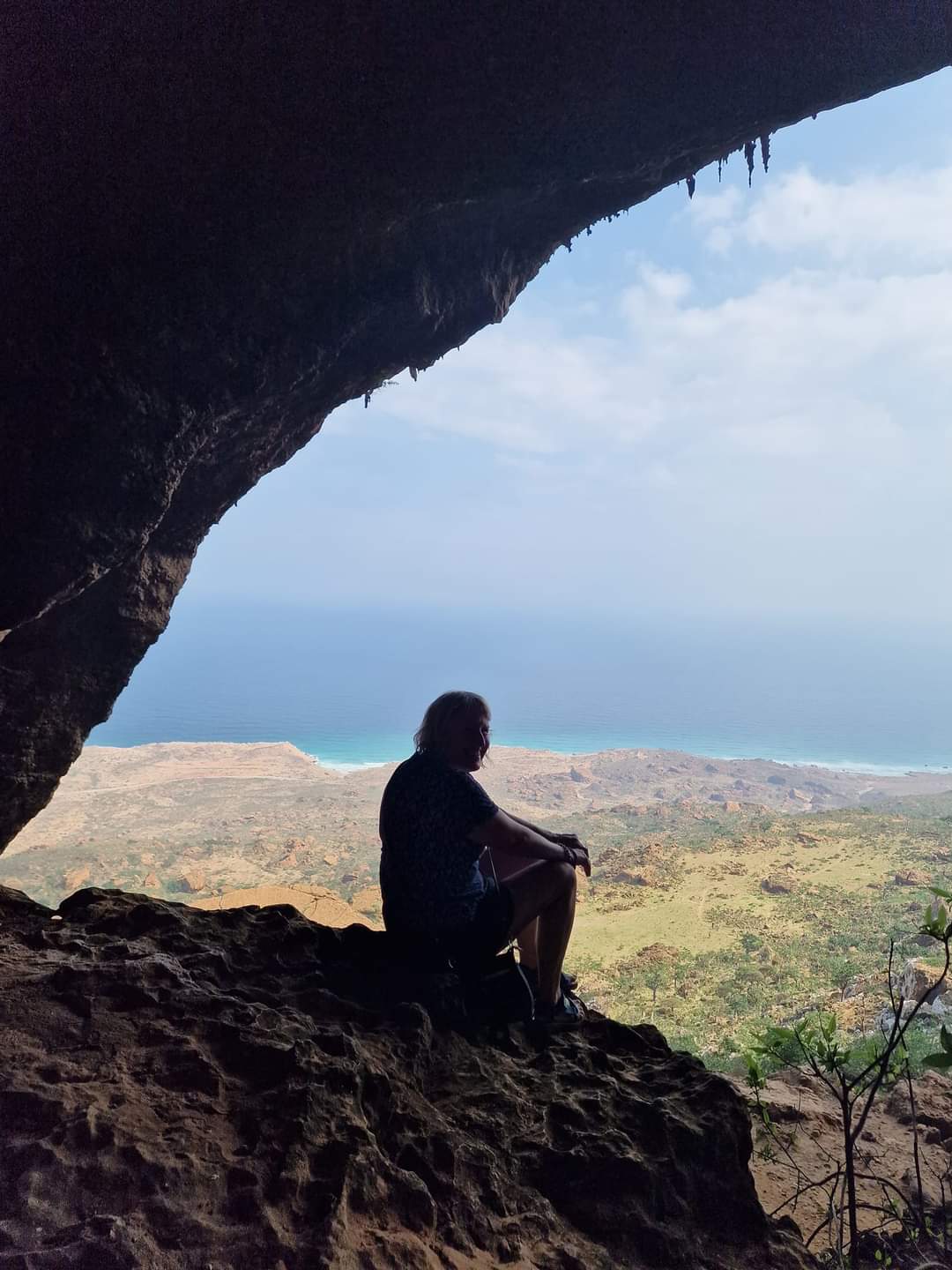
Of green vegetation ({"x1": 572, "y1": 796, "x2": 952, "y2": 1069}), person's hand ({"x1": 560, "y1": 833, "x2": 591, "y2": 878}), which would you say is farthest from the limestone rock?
person's hand ({"x1": 560, "y1": 833, "x2": 591, "y2": 878})

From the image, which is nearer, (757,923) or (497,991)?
(497,991)

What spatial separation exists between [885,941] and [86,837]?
992 inches

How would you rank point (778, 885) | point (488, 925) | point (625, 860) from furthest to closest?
point (625, 860) → point (778, 885) → point (488, 925)

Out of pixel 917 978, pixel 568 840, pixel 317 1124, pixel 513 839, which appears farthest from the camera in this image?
pixel 917 978

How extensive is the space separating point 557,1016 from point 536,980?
7.3 inches

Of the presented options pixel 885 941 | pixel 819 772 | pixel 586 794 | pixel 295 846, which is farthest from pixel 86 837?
pixel 819 772

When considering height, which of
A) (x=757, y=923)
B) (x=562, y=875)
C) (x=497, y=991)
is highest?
(x=562, y=875)

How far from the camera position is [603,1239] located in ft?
8.09

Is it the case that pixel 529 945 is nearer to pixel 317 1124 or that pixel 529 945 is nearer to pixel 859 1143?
pixel 317 1124

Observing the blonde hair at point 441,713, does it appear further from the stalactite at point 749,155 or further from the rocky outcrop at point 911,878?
the rocky outcrop at point 911,878

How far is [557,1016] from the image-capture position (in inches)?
140

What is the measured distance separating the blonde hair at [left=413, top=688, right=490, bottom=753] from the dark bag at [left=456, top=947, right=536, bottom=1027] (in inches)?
42.4

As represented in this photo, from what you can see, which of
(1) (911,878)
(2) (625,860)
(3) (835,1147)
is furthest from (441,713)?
(2) (625,860)

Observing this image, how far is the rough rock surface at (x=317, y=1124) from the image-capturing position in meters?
1.94
